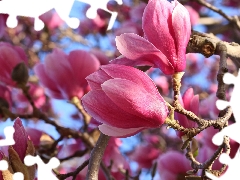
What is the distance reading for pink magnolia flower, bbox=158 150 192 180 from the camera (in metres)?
0.96

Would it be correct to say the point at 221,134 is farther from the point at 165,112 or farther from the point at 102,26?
the point at 102,26

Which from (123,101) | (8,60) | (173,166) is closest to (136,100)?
(123,101)

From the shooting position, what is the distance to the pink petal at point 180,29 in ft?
2.05

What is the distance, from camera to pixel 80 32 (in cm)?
283

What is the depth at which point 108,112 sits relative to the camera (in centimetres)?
58

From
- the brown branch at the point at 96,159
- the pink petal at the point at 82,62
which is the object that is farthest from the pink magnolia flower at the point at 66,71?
the brown branch at the point at 96,159

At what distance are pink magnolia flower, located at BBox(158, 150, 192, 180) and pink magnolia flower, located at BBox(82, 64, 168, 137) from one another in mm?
398

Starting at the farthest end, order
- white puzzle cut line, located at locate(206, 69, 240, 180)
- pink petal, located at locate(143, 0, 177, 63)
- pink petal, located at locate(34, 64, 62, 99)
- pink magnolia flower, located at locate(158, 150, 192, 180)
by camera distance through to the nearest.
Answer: pink petal, located at locate(34, 64, 62, 99) → pink magnolia flower, located at locate(158, 150, 192, 180) → pink petal, located at locate(143, 0, 177, 63) → white puzzle cut line, located at locate(206, 69, 240, 180)

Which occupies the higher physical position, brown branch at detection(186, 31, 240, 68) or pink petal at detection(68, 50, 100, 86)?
brown branch at detection(186, 31, 240, 68)

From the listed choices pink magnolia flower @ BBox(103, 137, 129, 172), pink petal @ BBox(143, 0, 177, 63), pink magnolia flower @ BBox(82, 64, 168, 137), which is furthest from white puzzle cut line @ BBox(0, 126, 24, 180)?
pink magnolia flower @ BBox(103, 137, 129, 172)

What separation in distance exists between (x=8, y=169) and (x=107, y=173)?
279 millimetres

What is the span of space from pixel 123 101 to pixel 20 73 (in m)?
0.55

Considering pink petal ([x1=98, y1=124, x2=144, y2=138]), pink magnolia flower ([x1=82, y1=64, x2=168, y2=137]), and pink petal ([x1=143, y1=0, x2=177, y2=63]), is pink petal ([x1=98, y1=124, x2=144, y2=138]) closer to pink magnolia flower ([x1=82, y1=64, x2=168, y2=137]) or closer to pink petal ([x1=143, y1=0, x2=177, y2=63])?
pink magnolia flower ([x1=82, y1=64, x2=168, y2=137])

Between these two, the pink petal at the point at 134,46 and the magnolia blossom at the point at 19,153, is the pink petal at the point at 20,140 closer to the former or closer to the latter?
the magnolia blossom at the point at 19,153
